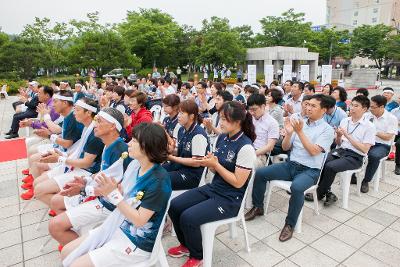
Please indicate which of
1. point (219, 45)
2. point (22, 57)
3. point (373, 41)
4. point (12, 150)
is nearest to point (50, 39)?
point (22, 57)

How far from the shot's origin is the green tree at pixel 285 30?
35531 mm

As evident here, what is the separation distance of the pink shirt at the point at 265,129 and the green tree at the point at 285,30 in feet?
114

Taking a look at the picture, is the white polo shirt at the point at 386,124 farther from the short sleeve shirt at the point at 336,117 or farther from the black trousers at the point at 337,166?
the black trousers at the point at 337,166

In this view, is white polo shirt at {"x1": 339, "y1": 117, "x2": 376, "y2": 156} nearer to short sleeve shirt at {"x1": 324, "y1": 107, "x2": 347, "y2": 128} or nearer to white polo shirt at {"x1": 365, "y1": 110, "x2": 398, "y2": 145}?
white polo shirt at {"x1": 365, "y1": 110, "x2": 398, "y2": 145}

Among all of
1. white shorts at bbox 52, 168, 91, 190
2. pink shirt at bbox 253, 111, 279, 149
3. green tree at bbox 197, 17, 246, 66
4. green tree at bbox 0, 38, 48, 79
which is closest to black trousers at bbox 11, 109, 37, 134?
white shorts at bbox 52, 168, 91, 190

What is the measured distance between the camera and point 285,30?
35.5 meters

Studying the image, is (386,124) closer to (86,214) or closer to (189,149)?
(189,149)

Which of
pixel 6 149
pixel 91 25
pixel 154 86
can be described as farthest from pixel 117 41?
pixel 6 149

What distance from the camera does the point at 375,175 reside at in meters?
4.73

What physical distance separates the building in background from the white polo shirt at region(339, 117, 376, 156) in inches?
2265

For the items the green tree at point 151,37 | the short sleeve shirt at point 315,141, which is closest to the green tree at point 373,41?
the green tree at point 151,37

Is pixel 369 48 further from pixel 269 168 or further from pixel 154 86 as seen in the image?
pixel 269 168

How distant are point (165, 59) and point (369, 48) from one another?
1081 inches

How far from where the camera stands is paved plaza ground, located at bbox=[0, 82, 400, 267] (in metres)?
2.99
